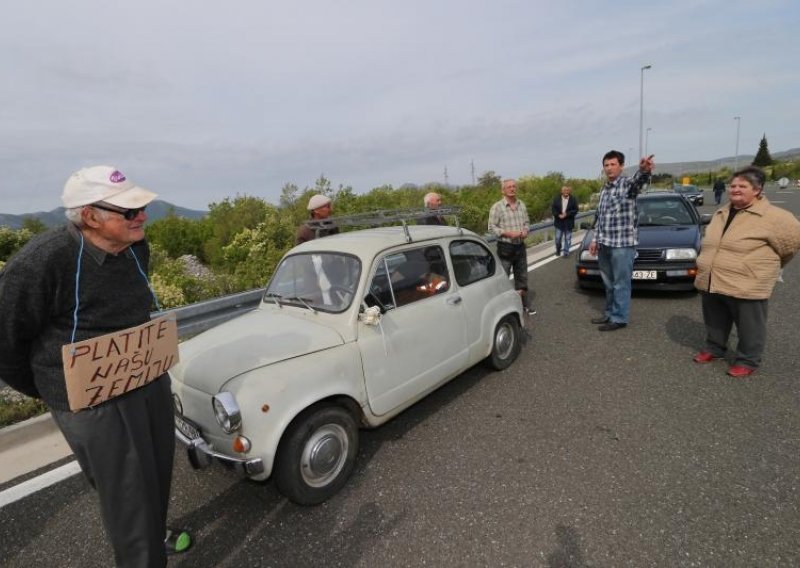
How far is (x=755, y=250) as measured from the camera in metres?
3.91

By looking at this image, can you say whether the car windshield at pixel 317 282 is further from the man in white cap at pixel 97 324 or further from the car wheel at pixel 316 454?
the man in white cap at pixel 97 324

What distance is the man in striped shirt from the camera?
6336 mm

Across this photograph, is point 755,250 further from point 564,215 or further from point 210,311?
point 564,215

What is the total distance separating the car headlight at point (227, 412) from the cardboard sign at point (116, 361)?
16.0 inches

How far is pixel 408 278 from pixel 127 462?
2.26 m

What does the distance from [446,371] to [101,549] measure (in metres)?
2.58

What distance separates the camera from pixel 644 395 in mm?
3859

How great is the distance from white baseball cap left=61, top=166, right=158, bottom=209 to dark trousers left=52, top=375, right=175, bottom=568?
2.83 ft

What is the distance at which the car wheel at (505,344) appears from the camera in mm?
4445

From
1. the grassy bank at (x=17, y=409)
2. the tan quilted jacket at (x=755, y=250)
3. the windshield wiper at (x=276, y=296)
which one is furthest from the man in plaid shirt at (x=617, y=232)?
the grassy bank at (x=17, y=409)

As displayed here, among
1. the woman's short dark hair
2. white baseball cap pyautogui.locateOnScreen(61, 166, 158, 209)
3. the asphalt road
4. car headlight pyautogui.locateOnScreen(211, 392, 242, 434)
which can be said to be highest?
white baseball cap pyautogui.locateOnScreen(61, 166, 158, 209)

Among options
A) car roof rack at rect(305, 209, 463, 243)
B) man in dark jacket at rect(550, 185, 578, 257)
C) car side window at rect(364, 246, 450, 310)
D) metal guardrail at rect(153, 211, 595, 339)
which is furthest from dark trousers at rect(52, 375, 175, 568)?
man in dark jacket at rect(550, 185, 578, 257)

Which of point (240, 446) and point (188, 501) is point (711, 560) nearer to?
point (240, 446)

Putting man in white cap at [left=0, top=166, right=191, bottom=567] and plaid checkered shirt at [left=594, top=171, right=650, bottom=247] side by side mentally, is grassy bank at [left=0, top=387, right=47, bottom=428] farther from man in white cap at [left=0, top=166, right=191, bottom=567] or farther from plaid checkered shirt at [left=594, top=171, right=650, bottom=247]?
plaid checkered shirt at [left=594, top=171, right=650, bottom=247]
